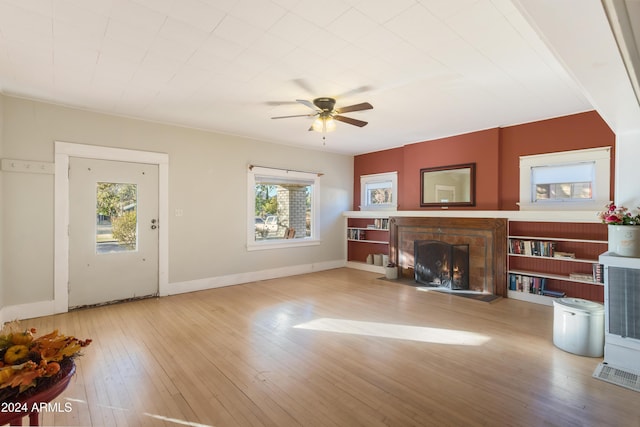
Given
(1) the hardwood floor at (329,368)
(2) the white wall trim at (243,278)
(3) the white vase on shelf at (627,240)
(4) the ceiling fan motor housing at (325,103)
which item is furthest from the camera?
(2) the white wall trim at (243,278)

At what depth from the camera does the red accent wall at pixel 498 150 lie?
4066 mm

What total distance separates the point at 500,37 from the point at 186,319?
13.9ft

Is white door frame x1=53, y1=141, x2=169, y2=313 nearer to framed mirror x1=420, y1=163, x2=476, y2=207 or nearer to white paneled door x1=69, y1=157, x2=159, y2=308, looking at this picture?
white paneled door x1=69, y1=157, x2=159, y2=308

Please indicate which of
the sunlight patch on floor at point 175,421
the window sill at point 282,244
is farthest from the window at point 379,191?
the sunlight patch on floor at point 175,421

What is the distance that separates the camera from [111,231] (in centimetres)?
426

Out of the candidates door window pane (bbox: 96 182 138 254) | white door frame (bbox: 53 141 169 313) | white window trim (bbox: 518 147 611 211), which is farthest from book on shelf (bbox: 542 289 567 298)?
white door frame (bbox: 53 141 169 313)

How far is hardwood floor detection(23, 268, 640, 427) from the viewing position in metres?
1.96

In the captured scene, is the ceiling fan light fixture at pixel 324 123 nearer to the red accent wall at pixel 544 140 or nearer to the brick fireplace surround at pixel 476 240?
the brick fireplace surround at pixel 476 240

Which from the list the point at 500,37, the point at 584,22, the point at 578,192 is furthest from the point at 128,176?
the point at 578,192

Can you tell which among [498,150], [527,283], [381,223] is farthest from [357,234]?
[527,283]

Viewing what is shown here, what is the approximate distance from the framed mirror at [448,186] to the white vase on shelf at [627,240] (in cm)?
249

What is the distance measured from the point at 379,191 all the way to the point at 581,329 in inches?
176

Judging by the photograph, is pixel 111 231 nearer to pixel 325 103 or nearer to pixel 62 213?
pixel 62 213

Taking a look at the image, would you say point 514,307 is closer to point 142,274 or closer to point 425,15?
point 425,15
